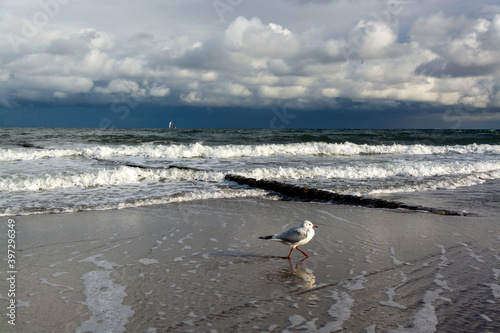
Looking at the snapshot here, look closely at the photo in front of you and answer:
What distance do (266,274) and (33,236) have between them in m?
4.25

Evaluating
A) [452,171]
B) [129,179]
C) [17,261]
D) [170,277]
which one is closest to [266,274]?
[170,277]

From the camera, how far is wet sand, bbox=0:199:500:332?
3.46m

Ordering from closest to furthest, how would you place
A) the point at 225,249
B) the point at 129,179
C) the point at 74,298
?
the point at 74,298 < the point at 225,249 < the point at 129,179

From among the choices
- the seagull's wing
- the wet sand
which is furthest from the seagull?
the wet sand

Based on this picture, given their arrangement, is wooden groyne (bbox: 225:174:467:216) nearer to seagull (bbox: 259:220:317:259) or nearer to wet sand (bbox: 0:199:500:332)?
wet sand (bbox: 0:199:500:332)

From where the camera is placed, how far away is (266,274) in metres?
4.66

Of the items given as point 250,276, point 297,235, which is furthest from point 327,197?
point 250,276

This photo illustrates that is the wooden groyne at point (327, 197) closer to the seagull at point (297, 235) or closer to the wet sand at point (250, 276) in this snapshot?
the wet sand at point (250, 276)

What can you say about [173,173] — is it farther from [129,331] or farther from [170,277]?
[129,331]

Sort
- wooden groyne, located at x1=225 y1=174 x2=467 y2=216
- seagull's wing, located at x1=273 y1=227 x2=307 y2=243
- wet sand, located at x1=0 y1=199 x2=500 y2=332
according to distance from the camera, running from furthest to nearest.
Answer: wooden groyne, located at x1=225 y1=174 x2=467 y2=216, seagull's wing, located at x1=273 y1=227 x2=307 y2=243, wet sand, located at x1=0 y1=199 x2=500 y2=332

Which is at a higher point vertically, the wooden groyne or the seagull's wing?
the seagull's wing

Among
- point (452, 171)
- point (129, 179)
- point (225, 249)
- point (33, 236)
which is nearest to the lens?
point (225, 249)

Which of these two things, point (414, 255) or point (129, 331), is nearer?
point (129, 331)

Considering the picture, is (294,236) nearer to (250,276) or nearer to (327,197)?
(250,276)
